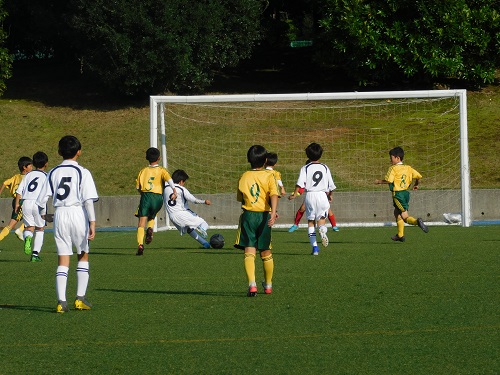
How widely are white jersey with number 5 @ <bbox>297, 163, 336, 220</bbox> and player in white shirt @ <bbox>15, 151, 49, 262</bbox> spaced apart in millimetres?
4158

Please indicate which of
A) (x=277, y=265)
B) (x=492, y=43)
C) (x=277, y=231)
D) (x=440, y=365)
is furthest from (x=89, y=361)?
(x=492, y=43)

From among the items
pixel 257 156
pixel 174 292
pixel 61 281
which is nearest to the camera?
pixel 61 281

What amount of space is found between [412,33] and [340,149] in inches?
292

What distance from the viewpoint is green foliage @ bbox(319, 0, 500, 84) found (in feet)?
111

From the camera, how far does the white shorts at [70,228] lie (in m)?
9.71

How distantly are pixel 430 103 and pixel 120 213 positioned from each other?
1023 cm

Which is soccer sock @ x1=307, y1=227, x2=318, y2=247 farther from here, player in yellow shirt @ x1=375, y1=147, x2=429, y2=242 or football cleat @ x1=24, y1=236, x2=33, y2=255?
football cleat @ x1=24, y1=236, x2=33, y2=255

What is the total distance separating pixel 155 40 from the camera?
34.3 metres

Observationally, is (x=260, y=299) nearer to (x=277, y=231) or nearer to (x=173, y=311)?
(x=173, y=311)

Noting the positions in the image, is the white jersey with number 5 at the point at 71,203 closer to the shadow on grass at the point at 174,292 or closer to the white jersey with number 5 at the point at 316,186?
the shadow on grass at the point at 174,292

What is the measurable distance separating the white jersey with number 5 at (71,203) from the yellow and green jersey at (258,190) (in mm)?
1717

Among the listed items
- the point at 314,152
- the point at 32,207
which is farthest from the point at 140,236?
the point at 314,152

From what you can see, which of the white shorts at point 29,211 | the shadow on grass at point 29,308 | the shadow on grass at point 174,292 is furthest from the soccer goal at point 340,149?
the shadow on grass at point 29,308

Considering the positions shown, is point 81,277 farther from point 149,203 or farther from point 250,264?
point 149,203
